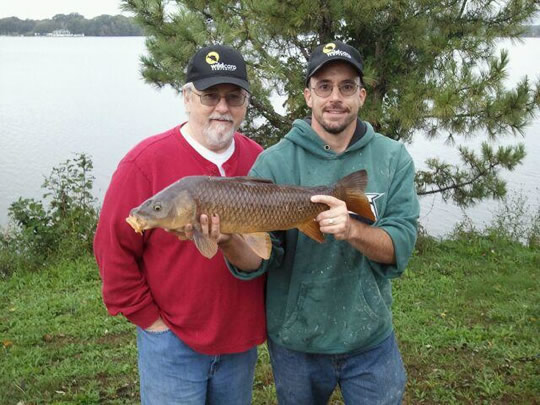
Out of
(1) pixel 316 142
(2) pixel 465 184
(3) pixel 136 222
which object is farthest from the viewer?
(2) pixel 465 184

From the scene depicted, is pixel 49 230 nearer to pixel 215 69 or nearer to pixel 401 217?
pixel 215 69

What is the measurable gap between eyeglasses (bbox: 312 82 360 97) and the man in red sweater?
0.35m

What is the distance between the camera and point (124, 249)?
2.73 m

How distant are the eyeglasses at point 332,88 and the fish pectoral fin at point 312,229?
2.11ft

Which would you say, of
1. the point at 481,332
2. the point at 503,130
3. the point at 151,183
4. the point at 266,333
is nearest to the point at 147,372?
the point at 266,333

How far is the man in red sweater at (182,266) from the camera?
273 cm

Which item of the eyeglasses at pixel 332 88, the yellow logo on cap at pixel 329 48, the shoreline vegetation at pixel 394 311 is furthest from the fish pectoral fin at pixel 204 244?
the shoreline vegetation at pixel 394 311

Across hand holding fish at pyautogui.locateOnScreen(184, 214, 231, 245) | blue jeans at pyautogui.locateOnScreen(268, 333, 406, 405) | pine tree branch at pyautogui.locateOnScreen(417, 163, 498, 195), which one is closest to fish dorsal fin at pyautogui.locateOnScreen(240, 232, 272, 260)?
hand holding fish at pyautogui.locateOnScreen(184, 214, 231, 245)

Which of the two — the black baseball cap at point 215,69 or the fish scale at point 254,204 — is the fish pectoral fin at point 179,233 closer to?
the fish scale at point 254,204

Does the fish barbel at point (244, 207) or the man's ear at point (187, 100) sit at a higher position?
the man's ear at point (187, 100)

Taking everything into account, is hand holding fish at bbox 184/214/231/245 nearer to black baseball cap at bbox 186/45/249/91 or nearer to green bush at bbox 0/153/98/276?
black baseball cap at bbox 186/45/249/91

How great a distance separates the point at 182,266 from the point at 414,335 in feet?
11.7

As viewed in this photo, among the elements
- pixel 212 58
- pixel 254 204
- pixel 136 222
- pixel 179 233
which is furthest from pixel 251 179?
pixel 212 58

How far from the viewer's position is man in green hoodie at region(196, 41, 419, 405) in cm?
284
